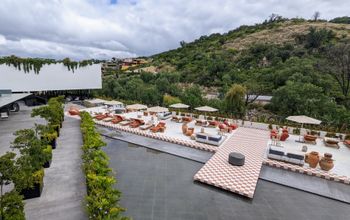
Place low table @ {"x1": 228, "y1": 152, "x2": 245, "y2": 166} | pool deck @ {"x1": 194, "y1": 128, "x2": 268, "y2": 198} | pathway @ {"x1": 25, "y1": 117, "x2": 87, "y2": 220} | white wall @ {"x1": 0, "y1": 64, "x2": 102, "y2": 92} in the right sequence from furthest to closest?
white wall @ {"x1": 0, "y1": 64, "x2": 102, "y2": 92}
low table @ {"x1": 228, "y1": 152, "x2": 245, "y2": 166}
pool deck @ {"x1": 194, "y1": 128, "x2": 268, "y2": 198}
pathway @ {"x1": 25, "y1": 117, "x2": 87, "y2": 220}

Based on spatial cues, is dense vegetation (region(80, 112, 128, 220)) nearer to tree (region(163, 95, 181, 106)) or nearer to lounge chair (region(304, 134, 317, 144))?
lounge chair (region(304, 134, 317, 144))

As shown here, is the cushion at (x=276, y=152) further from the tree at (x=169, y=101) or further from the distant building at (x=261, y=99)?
the distant building at (x=261, y=99)

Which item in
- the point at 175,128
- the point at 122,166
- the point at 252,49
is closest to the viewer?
the point at 122,166

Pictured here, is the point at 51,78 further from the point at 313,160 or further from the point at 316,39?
the point at 316,39

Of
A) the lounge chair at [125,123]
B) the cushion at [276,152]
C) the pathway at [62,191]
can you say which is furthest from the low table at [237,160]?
the lounge chair at [125,123]

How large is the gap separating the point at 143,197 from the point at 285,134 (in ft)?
34.8

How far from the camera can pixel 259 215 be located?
6434mm

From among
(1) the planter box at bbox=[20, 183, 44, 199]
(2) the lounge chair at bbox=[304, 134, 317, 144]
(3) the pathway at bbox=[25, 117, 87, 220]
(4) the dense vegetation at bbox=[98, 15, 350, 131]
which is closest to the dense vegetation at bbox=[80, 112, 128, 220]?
(3) the pathway at bbox=[25, 117, 87, 220]

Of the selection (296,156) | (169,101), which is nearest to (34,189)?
(296,156)

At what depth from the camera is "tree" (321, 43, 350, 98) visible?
26.8 meters

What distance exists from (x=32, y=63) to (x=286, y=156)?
96.0 ft

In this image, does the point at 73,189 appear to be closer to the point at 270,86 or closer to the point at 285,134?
the point at 285,134

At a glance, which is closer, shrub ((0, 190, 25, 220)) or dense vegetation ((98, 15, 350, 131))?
shrub ((0, 190, 25, 220))

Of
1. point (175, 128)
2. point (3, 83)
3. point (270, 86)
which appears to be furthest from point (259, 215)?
point (3, 83)
